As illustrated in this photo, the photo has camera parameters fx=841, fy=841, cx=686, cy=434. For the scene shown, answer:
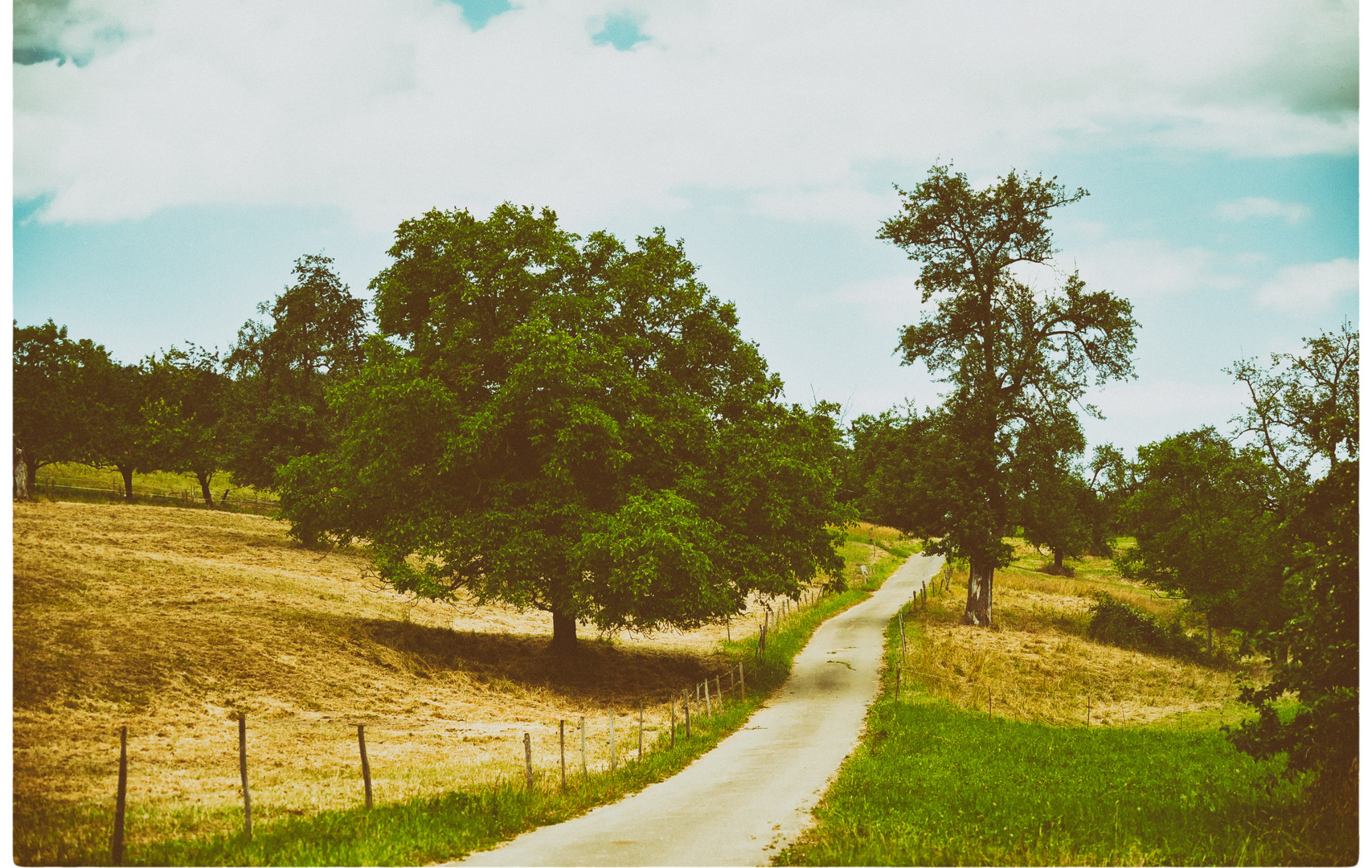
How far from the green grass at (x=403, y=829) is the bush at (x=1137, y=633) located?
88.0 feet

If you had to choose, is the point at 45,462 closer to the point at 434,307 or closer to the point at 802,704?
the point at 434,307

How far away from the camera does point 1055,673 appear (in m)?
27.9

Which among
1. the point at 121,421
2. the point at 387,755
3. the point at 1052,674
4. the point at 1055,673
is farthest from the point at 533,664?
the point at 121,421

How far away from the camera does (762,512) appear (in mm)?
21938

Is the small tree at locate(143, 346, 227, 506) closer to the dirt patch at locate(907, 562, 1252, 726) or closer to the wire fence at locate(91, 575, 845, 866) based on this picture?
the wire fence at locate(91, 575, 845, 866)

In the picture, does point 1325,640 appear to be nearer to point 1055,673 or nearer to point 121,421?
point 1055,673

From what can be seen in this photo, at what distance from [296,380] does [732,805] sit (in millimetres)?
40666

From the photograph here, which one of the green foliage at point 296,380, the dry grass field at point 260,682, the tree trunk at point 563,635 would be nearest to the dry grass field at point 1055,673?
the dry grass field at point 260,682

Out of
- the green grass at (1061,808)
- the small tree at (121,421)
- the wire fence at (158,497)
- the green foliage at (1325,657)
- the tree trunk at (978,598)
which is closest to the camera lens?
the green grass at (1061,808)

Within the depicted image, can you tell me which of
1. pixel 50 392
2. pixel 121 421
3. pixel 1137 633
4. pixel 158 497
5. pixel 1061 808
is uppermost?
pixel 121 421

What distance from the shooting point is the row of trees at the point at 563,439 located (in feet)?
65.0

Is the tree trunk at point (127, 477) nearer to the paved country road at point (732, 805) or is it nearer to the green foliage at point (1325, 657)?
the paved country road at point (732, 805)

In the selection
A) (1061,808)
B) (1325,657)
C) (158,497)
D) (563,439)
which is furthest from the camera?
(158,497)

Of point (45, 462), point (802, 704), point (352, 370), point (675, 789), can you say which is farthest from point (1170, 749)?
point (352, 370)
